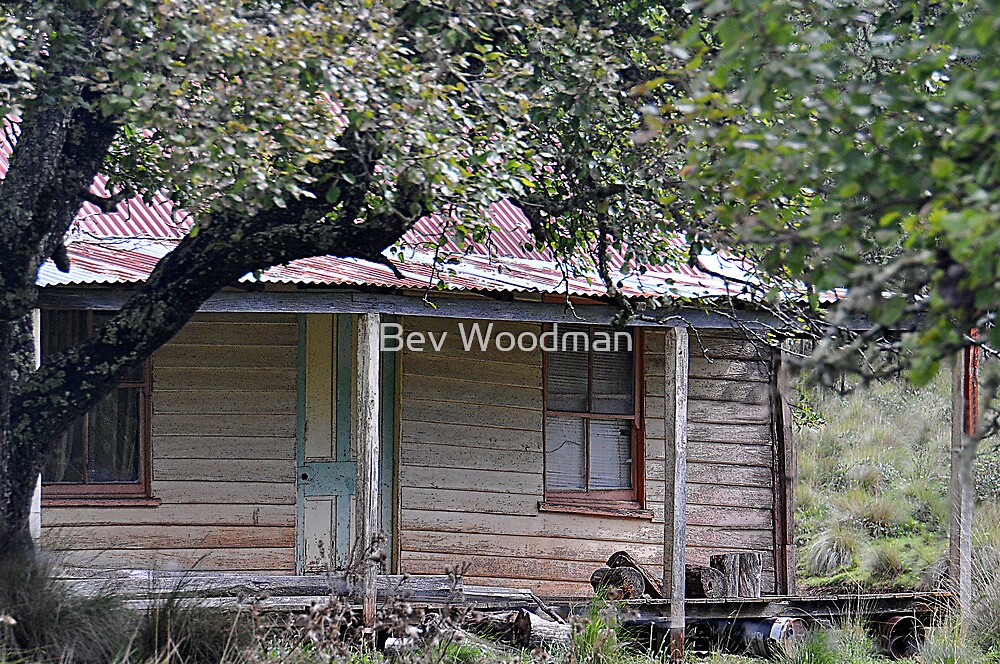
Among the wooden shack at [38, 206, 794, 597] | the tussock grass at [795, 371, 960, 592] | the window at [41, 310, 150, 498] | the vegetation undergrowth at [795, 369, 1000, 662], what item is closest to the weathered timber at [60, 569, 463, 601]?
the wooden shack at [38, 206, 794, 597]

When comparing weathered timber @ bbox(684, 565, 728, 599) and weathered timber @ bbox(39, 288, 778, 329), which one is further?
weathered timber @ bbox(684, 565, 728, 599)

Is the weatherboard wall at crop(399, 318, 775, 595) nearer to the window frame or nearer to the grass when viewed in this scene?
the window frame

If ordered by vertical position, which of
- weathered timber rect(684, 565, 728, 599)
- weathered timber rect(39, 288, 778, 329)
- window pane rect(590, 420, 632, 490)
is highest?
weathered timber rect(39, 288, 778, 329)

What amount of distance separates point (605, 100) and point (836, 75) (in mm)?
2347

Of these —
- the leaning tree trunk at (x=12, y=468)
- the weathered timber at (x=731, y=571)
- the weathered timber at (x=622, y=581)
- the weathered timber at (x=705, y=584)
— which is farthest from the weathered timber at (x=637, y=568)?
the leaning tree trunk at (x=12, y=468)

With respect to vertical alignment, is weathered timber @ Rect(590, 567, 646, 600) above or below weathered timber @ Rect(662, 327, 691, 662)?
below

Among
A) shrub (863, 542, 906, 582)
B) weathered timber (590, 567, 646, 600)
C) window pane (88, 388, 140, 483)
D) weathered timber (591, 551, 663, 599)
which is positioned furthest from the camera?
shrub (863, 542, 906, 582)

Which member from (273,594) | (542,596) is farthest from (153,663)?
(542,596)

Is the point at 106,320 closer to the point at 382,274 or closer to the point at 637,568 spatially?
the point at 382,274

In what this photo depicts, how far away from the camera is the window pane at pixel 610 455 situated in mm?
10406

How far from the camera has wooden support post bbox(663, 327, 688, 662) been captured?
27.6 ft

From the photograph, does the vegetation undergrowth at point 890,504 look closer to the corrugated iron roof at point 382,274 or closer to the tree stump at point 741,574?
the tree stump at point 741,574

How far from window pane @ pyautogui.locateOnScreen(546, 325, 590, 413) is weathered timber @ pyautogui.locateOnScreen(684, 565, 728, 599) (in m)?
1.84

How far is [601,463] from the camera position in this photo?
10438mm
